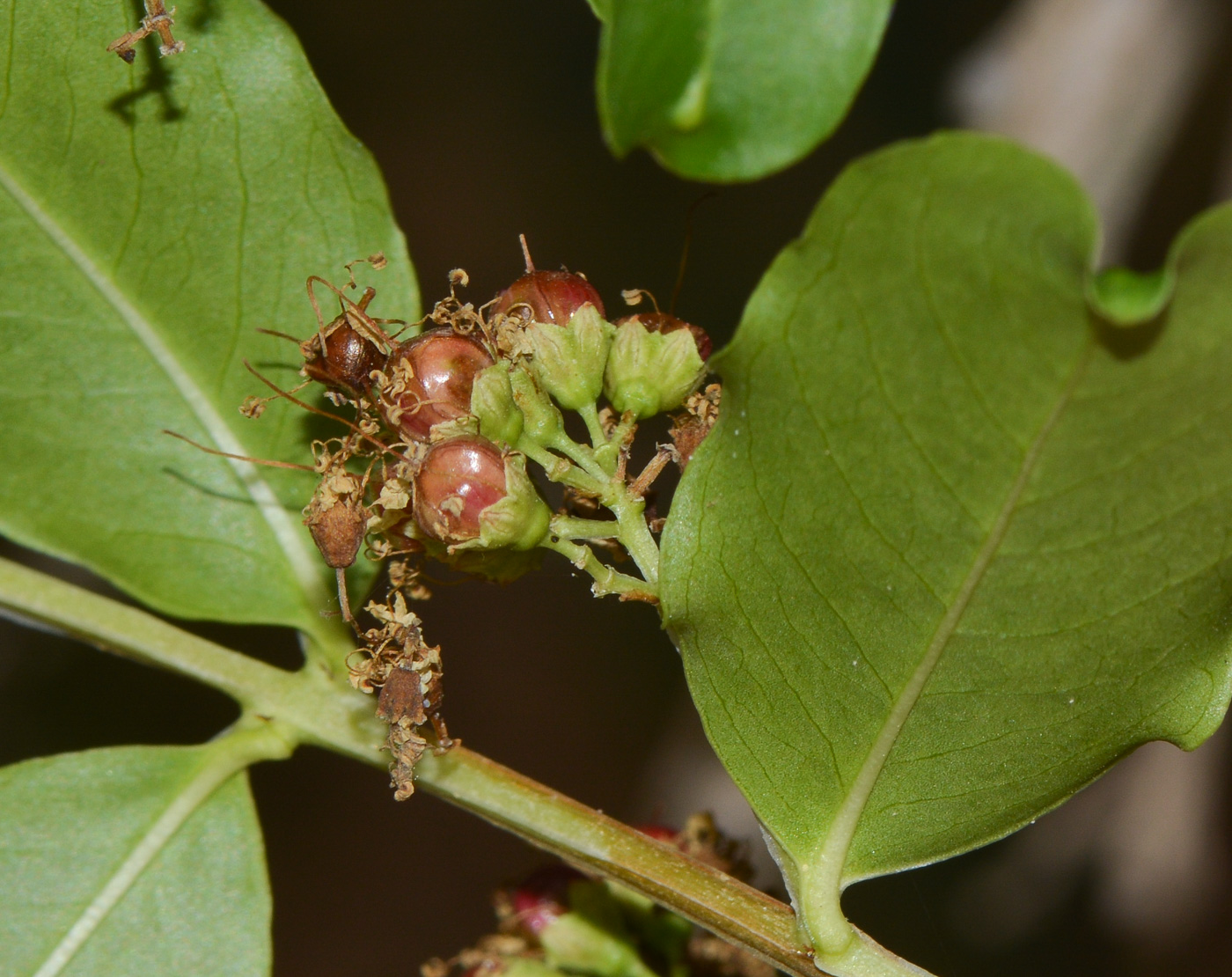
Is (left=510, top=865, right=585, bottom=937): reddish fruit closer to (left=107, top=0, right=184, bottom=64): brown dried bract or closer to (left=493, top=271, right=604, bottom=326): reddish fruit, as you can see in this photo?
(left=493, top=271, right=604, bottom=326): reddish fruit

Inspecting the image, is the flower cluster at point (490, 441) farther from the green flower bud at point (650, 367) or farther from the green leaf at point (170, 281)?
the green leaf at point (170, 281)

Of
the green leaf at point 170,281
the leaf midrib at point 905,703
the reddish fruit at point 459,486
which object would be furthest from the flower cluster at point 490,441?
the leaf midrib at point 905,703

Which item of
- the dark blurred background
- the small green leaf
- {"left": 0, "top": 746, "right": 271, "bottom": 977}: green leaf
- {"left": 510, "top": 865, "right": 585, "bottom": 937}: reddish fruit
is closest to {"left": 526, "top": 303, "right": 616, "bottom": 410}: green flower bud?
the small green leaf

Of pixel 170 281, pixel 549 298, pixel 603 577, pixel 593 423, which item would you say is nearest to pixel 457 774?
pixel 603 577

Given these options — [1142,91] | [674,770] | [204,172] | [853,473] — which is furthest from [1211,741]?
[204,172]

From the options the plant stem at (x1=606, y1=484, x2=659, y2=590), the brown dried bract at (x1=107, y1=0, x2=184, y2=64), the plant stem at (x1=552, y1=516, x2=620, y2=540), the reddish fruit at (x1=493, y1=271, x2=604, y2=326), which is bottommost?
the plant stem at (x1=606, y1=484, x2=659, y2=590)

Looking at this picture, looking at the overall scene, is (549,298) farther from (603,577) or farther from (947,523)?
(947,523)

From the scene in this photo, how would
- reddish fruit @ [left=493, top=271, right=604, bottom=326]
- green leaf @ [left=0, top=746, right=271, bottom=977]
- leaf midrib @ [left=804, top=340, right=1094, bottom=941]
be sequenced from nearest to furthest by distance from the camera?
leaf midrib @ [left=804, top=340, right=1094, bottom=941]
reddish fruit @ [left=493, top=271, right=604, bottom=326]
green leaf @ [left=0, top=746, right=271, bottom=977]
